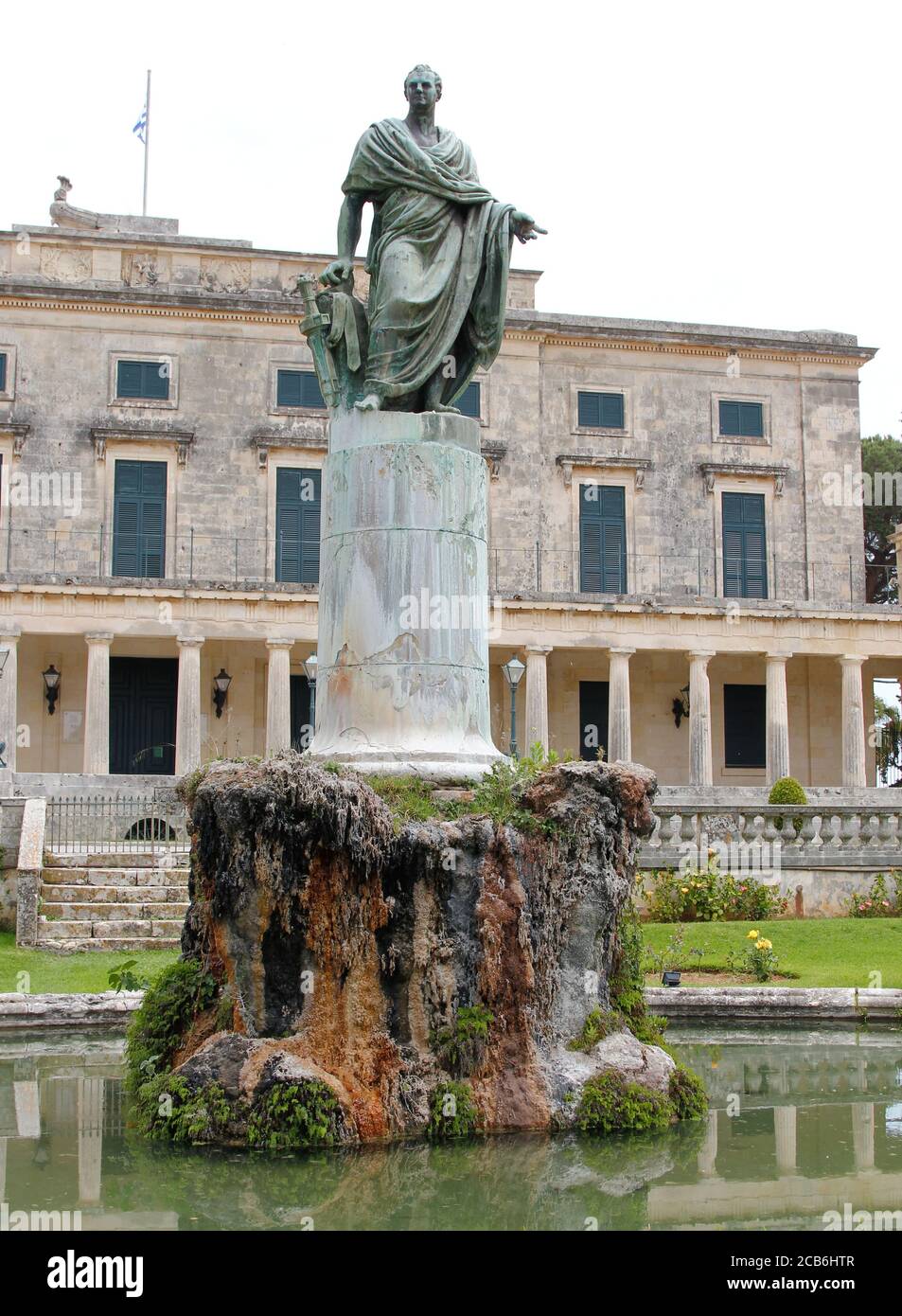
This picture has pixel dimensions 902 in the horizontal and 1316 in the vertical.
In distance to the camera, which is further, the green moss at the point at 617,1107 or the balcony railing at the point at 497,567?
the balcony railing at the point at 497,567

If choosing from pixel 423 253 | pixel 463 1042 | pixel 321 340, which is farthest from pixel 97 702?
pixel 463 1042

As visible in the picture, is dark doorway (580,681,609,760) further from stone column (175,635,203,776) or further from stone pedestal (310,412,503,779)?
stone pedestal (310,412,503,779)

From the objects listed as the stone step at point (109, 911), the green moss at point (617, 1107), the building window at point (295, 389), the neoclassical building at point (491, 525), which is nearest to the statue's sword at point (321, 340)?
the green moss at point (617, 1107)

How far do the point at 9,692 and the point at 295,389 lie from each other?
11.0 metres

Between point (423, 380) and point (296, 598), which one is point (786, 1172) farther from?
point (296, 598)

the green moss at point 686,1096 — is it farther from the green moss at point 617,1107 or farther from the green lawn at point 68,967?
the green lawn at point 68,967

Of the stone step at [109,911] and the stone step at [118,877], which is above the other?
the stone step at [118,877]

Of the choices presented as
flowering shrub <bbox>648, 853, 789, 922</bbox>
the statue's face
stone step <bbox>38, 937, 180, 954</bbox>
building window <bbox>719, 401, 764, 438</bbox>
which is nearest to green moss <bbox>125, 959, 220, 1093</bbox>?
the statue's face

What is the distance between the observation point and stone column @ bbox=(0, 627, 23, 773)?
3139 centimetres

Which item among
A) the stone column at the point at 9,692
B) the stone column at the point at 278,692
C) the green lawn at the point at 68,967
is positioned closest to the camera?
the green lawn at the point at 68,967

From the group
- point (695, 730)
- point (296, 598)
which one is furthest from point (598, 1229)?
point (695, 730)

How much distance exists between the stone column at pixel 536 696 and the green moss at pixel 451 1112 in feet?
87.6

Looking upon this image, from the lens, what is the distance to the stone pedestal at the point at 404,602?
8.47 metres
